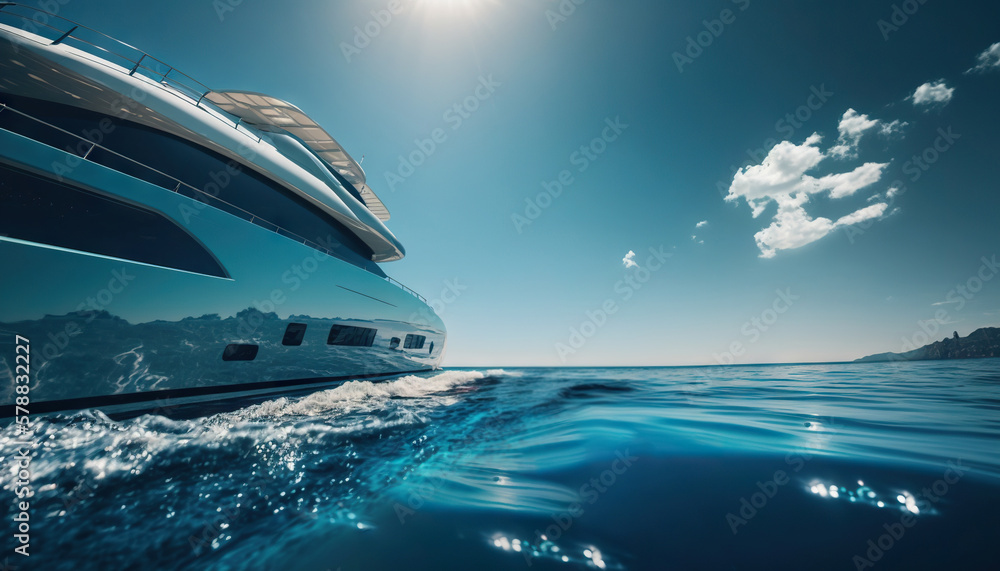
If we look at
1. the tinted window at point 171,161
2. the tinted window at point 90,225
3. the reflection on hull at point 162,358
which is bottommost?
the reflection on hull at point 162,358

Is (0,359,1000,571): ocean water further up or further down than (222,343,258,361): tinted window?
further up

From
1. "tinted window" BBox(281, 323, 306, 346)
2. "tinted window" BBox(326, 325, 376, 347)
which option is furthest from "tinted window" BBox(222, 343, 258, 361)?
"tinted window" BBox(326, 325, 376, 347)

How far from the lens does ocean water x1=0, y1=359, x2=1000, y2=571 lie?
139cm

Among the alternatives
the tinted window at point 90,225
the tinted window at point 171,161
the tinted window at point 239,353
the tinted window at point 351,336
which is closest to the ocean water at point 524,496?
the tinted window at point 239,353

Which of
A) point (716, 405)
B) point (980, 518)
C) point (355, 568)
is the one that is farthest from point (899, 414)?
point (355, 568)

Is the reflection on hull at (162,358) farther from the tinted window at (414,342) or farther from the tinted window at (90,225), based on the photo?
the tinted window at (414,342)

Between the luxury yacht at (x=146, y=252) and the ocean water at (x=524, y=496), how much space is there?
0.94 meters

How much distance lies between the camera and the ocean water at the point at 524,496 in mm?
1389

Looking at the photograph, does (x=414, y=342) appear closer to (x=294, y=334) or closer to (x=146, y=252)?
→ (x=294, y=334)

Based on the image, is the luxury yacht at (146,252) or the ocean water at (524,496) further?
the luxury yacht at (146,252)

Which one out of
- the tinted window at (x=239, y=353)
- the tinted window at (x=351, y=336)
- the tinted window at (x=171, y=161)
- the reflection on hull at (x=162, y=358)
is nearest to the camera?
the reflection on hull at (x=162, y=358)

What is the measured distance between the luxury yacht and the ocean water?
3.10 feet

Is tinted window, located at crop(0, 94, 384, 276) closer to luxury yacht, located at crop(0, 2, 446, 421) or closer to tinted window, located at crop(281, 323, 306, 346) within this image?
luxury yacht, located at crop(0, 2, 446, 421)

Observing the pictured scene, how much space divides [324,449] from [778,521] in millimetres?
3516
